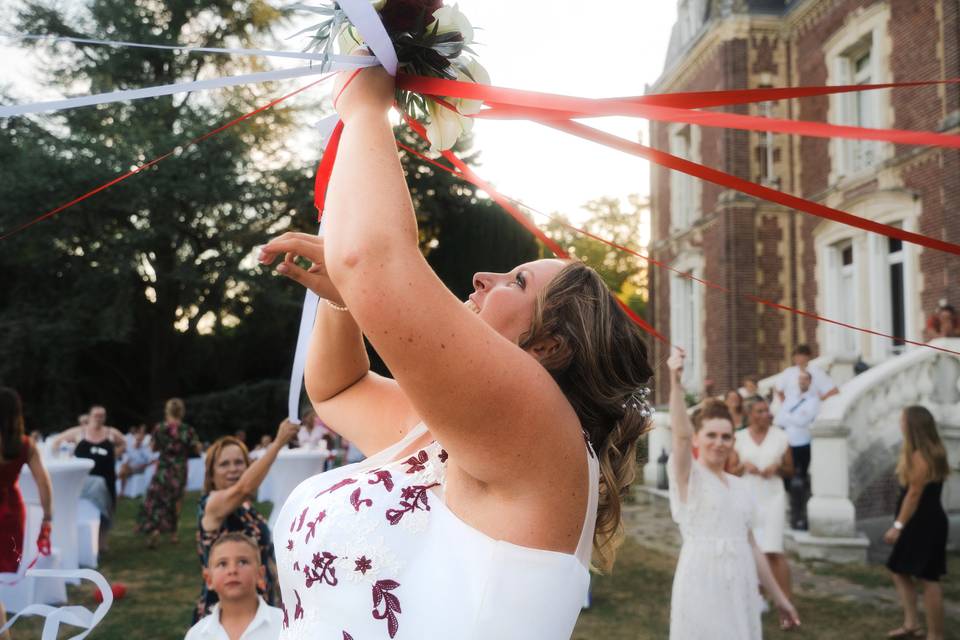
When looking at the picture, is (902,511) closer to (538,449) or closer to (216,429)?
(538,449)

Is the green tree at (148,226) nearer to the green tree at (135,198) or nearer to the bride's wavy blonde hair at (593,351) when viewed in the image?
the green tree at (135,198)

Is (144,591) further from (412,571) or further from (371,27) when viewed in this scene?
(371,27)

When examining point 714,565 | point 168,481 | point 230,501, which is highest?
point 230,501

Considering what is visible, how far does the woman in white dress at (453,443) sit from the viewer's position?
1173 millimetres

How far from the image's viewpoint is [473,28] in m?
1.60

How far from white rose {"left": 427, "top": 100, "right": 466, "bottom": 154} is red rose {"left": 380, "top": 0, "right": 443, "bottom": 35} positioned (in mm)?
197

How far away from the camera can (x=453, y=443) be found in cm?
126

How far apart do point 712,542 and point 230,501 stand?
3.07 meters

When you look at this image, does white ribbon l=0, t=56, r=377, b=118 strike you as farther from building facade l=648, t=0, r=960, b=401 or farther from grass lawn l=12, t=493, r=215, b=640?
building facade l=648, t=0, r=960, b=401

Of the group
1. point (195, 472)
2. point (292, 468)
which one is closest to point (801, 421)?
point (292, 468)

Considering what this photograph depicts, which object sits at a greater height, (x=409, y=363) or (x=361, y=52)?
(x=361, y=52)

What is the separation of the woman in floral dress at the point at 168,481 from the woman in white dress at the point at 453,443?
1069 centimetres

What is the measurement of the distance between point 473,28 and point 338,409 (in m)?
0.90

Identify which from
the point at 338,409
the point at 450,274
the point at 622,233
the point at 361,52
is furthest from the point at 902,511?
the point at 622,233
